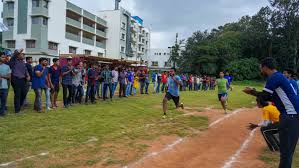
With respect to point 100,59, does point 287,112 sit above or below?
below

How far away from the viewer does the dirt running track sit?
5.95 metres

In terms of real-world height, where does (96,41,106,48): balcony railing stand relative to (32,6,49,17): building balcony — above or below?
below

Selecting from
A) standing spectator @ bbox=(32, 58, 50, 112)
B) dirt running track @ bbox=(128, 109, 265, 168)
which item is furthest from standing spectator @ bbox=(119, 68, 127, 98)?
dirt running track @ bbox=(128, 109, 265, 168)

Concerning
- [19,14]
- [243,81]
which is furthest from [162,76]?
[243,81]

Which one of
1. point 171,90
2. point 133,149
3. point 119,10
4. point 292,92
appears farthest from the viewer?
point 119,10

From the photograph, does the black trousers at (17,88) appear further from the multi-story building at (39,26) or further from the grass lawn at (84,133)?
the multi-story building at (39,26)

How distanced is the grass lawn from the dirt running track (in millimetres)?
440

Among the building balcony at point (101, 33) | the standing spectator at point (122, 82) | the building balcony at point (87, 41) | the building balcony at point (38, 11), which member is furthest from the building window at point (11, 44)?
the standing spectator at point (122, 82)

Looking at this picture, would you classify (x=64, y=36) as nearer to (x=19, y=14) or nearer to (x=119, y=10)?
(x=19, y=14)

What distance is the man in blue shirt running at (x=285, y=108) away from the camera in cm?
471

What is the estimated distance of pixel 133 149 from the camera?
6727 mm

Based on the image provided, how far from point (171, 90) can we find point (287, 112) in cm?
704

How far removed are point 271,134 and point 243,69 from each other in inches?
2235

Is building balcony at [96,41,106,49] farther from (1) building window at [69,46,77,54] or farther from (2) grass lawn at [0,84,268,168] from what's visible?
(2) grass lawn at [0,84,268,168]
